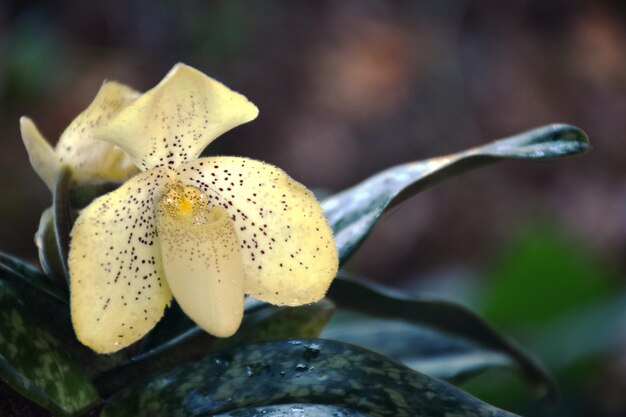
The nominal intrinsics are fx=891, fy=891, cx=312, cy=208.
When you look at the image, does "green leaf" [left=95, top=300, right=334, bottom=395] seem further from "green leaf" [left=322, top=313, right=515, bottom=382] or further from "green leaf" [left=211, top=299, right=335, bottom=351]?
"green leaf" [left=322, top=313, right=515, bottom=382]

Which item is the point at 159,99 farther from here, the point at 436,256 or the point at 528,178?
the point at 528,178

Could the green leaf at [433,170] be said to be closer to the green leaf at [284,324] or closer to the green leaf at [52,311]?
the green leaf at [284,324]

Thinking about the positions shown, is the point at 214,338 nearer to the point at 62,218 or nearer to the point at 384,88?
the point at 62,218

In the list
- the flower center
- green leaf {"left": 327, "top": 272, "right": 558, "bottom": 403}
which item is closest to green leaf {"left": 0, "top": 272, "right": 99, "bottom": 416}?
the flower center

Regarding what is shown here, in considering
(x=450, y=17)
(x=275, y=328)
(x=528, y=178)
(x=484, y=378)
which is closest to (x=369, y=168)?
(x=528, y=178)

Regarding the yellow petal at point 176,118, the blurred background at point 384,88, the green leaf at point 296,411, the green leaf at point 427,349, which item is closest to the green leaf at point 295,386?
the green leaf at point 296,411
